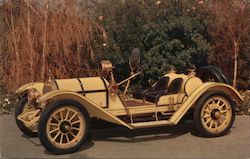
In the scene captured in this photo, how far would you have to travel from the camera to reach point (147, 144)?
20.6ft

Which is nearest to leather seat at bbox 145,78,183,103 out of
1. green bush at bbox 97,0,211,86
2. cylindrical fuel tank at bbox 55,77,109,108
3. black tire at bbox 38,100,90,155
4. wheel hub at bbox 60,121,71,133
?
cylindrical fuel tank at bbox 55,77,109,108

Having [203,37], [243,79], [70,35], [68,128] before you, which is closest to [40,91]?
[68,128]

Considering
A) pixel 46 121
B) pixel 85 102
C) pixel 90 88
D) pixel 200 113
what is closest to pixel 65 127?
pixel 46 121

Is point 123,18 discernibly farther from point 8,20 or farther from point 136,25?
point 8,20

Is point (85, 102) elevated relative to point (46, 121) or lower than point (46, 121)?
elevated

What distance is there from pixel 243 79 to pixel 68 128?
588 centimetres

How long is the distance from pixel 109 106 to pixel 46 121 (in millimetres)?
1027

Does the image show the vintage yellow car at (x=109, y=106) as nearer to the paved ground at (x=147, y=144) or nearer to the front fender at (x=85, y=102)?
the front fender at (x=85, y=102)

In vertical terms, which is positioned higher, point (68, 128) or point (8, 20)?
point (8, 20)

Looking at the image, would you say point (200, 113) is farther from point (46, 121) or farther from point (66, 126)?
point (46, 121)

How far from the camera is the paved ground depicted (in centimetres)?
577

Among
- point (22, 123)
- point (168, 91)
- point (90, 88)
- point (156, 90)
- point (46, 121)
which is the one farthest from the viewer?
point (156, 90)

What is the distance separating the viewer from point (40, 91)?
21.4ft

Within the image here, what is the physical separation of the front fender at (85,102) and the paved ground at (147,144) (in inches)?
16.4
